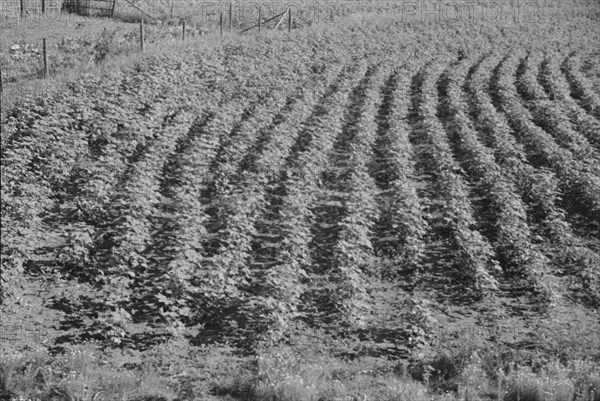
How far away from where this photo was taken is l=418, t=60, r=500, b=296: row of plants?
13.8m

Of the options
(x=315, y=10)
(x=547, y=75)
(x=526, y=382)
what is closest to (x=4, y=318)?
(x=526, y=382)

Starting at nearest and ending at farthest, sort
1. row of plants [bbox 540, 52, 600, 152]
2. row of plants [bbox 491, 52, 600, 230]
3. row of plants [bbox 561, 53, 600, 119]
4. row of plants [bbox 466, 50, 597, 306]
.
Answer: row of plants [bbox 466, 50, 597, 306]
row of plants [bbox 491, 52, 600, 230]
row of plants [bbox 540, 52, 600, 152]
row of plants [bbox 561, 53, 600, 119]

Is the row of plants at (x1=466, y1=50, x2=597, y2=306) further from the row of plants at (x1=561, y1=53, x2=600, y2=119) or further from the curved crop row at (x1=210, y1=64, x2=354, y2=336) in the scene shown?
the curved crop row at (x1=210, y1=64, x2=354, y2=336)

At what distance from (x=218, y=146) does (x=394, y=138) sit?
6.07 m

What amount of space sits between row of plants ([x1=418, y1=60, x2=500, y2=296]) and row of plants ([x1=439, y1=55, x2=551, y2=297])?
379 mm

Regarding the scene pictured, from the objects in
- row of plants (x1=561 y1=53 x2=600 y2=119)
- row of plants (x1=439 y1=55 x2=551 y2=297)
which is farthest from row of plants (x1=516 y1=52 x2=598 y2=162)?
row of plants (x1=439 y1=55 x2=551 y2=297)

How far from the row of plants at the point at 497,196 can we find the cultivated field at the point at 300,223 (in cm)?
7

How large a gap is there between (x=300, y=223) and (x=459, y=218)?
3.98 meters

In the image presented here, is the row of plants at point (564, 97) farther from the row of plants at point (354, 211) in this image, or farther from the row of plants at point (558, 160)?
the row of plants at point (354, 211)

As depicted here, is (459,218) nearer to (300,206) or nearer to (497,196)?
(497,196)

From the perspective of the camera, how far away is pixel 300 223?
49.4 feet

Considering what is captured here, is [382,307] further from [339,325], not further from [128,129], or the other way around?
[128,129]

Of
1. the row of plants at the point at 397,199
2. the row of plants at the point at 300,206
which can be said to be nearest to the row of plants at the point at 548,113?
the row of plants at the point at 397,199

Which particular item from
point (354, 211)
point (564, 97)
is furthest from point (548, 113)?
point (354, 211)
